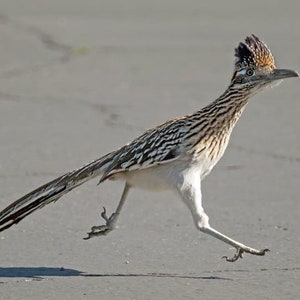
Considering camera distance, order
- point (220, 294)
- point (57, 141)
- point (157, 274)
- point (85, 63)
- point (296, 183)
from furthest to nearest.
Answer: point (85, 63) → point (57, 141) → point (296, 183) → point (157, 274) → point (220, 294)

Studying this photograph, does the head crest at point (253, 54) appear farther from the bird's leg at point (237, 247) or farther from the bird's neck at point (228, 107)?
the bird's leg at point (237, 247)

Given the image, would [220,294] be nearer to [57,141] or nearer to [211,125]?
[211,125]

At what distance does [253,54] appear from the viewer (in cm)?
764

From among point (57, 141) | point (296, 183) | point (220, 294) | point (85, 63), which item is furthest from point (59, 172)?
point (85, 63)

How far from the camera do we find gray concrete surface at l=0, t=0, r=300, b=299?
727 centimetres

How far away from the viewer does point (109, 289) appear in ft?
22.7

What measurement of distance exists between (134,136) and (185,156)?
3.76m

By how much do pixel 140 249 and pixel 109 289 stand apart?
1.00 meters

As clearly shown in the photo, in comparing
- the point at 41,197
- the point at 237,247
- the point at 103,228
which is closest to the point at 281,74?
the point at 237,247

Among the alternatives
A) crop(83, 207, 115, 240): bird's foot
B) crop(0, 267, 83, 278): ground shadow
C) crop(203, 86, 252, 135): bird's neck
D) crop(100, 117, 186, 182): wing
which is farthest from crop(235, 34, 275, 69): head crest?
crop(0, 267, 83, 278): ground shadow

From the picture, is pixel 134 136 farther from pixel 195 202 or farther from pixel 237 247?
pixel 237 247

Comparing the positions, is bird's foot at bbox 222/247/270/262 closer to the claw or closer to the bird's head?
the claw

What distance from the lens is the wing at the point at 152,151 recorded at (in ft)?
24.6

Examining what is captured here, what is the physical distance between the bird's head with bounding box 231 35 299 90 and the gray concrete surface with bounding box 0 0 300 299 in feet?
3.71
